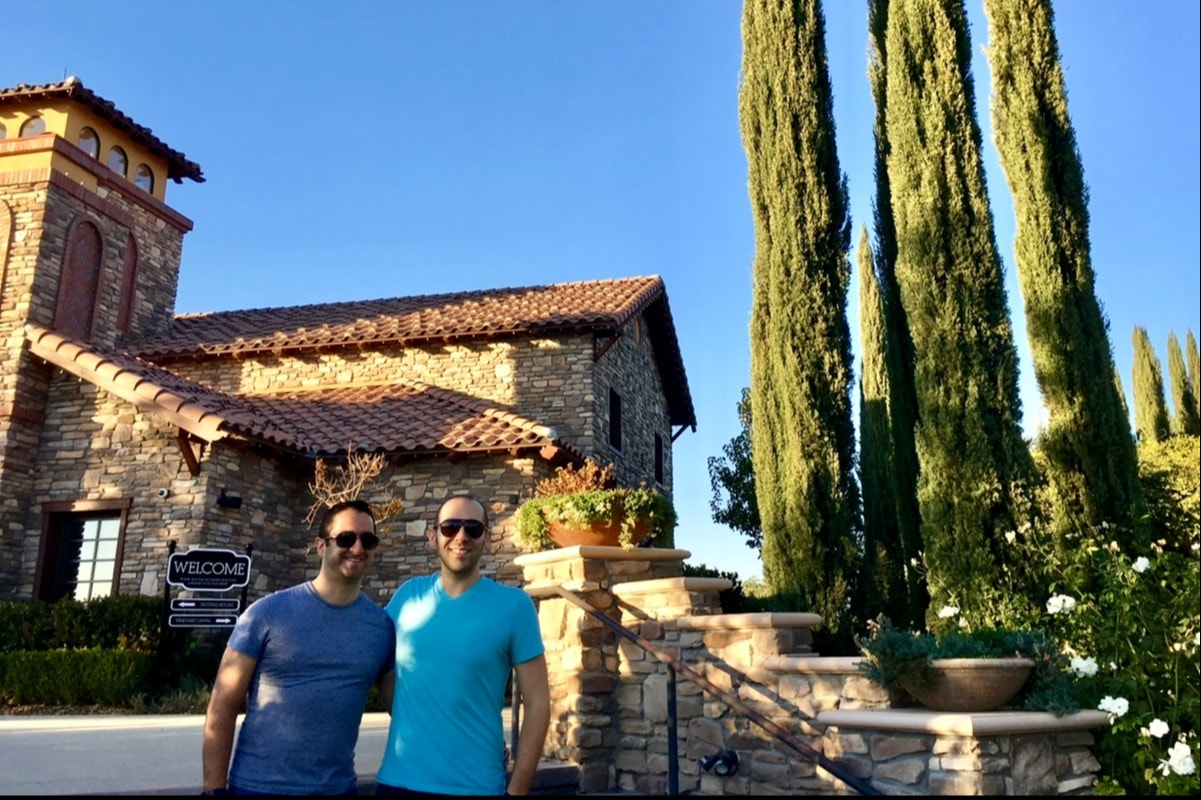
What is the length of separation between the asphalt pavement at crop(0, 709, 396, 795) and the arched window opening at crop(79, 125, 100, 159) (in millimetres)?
9493

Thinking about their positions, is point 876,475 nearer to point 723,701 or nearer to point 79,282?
point 723,701

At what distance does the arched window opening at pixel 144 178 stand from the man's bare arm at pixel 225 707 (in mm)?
14484

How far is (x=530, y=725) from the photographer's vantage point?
2.65 meters

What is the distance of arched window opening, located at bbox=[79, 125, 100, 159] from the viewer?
1368 centimetres

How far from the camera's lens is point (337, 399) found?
44.6 feet

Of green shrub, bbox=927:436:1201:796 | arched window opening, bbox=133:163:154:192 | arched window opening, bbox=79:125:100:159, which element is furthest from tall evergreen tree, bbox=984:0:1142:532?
arched window opening, bbox=133:163:154:192

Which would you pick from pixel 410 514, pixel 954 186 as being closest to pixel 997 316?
pixel 954 186

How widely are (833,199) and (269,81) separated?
7.82 metres

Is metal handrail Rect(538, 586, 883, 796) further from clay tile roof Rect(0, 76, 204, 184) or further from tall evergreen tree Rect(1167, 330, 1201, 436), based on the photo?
tall evergreen tree Rect(1167, 330, 1201, 436)

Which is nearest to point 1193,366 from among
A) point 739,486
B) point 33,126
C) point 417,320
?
point 739,486

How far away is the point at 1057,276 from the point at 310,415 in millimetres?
10157

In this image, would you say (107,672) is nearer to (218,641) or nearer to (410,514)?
(218,641)

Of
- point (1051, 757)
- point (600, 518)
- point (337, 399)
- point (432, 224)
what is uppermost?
point (432, 224)

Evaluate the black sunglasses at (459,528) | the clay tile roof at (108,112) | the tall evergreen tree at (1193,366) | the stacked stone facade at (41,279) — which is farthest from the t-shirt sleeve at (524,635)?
the tall evergreen tree at (1193,366)
